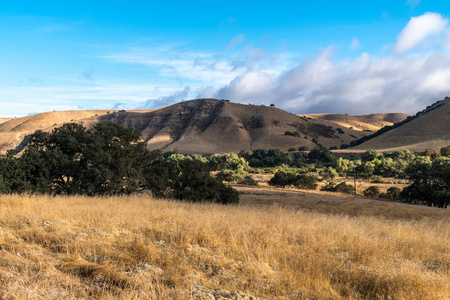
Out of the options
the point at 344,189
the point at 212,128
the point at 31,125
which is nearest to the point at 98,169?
the point at 344,189

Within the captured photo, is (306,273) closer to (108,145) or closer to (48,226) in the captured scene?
(48,226)

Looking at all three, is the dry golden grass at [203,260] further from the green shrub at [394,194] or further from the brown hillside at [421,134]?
the brown hillside at [421,134]

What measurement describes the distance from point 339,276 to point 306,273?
1.86 feet

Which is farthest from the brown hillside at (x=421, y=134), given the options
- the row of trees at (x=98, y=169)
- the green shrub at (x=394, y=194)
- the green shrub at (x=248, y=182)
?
the row of trees at (x=98, y=169)

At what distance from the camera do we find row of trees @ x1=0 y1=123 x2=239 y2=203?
632 inches

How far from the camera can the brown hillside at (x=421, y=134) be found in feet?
258

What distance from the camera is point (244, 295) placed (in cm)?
413

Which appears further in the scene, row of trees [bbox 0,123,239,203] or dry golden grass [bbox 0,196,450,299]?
row of trees [bbox 0,123,239,203]

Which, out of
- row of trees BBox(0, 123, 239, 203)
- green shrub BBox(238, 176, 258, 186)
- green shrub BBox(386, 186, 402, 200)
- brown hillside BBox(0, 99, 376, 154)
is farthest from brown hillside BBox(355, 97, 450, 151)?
row of trees BBox(0, 123, 239, 203)

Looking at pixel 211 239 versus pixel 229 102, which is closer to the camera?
pixel 211 239

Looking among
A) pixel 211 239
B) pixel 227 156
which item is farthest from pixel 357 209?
pixel 227 156

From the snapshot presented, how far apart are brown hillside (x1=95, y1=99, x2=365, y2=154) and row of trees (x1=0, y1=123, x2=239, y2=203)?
82.3 meters

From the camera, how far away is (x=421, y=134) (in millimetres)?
86875

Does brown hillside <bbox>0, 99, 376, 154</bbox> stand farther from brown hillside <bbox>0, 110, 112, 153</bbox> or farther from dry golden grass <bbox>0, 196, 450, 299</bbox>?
dry golden grass <bbox>0, 196, 450, 299</bbox>
